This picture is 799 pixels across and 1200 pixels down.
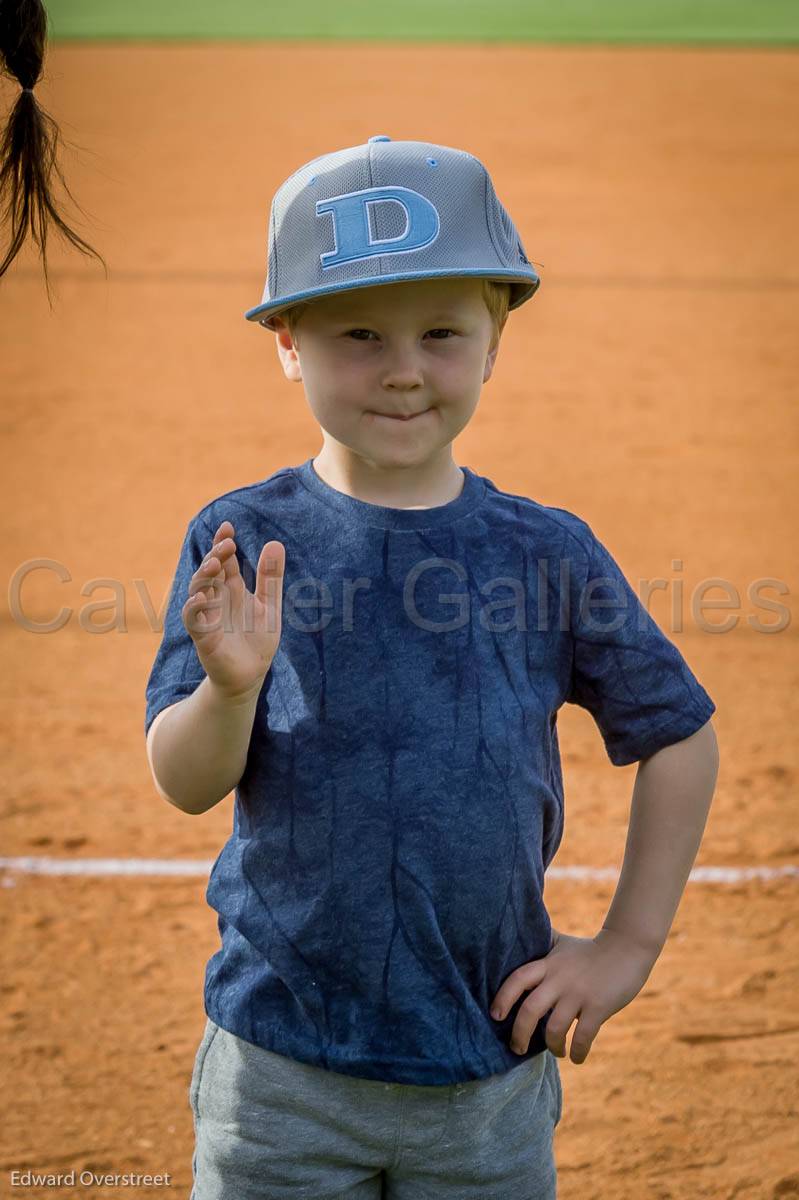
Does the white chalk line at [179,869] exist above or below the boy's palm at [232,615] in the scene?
below

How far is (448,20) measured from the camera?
66.8 feet

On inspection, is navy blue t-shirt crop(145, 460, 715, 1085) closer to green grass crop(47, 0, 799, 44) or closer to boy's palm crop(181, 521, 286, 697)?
boy's palm crop(181, 521, 286, 697)

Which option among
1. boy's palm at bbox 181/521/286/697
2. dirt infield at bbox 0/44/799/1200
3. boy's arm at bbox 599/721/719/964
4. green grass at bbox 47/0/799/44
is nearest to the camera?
boy's palm at bbox 181/521/286/697

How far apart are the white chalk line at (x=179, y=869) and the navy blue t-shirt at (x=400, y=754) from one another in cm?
228

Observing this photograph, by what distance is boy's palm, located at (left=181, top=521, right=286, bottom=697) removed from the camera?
1.70m

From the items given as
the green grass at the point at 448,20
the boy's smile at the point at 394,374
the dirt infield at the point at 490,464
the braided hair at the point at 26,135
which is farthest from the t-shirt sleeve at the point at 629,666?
the green grass at the point at 448,20

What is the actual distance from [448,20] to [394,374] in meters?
20.0

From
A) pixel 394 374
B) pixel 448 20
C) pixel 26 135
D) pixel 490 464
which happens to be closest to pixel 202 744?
pixel 394 374

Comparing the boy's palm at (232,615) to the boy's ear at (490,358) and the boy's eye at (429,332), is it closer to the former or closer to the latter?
the boy's eye at (429,332)

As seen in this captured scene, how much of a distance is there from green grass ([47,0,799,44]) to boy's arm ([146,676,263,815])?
60.7ft

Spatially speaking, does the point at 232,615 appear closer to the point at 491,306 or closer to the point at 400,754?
the point at 400,754

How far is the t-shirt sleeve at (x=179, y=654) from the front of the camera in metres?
1.86

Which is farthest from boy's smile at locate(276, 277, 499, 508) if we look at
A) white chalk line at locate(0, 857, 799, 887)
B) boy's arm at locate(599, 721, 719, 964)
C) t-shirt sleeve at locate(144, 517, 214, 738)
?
white chalk line at locate(0, 857, 799, 887)

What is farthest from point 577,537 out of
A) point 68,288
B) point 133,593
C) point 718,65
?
point 718,65
